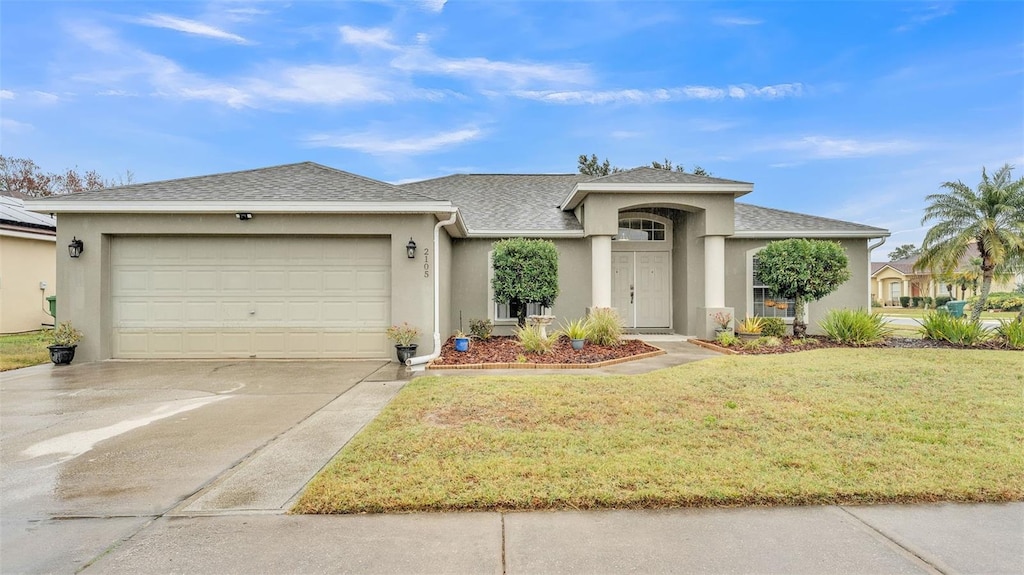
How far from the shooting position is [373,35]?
35.0 ft

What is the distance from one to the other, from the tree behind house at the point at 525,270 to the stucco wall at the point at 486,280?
1589 mm

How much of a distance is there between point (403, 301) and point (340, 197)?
2.32m

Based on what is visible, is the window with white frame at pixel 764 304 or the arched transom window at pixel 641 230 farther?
the arched transom window at pixel 641 230

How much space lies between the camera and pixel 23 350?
9.77 metres

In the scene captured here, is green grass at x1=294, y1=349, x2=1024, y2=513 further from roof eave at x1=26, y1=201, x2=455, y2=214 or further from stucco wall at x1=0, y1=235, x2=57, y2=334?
stucco wall at x1=0, y1=235, x2=57, y2=334

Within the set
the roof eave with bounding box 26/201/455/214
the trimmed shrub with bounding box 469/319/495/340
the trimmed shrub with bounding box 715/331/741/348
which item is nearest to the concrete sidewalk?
the roof eave with bounding box 26/201/455/214

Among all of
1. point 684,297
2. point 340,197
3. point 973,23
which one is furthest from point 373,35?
point 973,23

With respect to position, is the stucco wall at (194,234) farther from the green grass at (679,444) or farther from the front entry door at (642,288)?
the front entry door at (642,288)

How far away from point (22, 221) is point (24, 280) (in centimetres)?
169

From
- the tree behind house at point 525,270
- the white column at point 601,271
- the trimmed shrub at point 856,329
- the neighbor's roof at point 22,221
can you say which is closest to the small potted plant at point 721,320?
the trimmed shrub at point 856,329

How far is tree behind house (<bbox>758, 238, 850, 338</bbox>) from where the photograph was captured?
34.2 feet

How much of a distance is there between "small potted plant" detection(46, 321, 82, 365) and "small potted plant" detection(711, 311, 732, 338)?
13568 millimetres

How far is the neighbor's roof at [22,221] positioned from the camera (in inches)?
495

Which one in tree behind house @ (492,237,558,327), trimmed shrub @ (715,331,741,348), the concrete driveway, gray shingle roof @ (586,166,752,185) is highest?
gray shingle roof @ (586,166,752,185)
